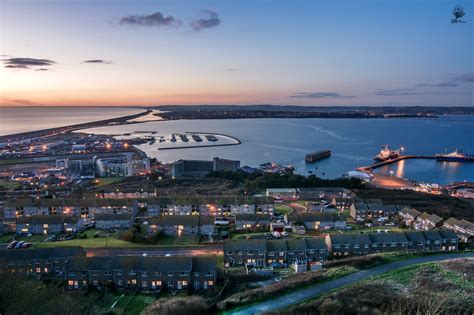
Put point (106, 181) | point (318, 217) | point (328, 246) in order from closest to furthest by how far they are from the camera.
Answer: point (328, 246)
point (318, 217)
point (106, 181)

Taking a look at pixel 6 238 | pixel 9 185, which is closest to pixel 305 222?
pixel 6 238

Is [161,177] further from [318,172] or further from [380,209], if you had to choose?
[380,209]

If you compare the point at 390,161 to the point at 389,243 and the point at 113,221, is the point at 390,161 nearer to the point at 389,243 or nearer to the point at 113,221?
the point at 389,243

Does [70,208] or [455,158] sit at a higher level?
[70,208]

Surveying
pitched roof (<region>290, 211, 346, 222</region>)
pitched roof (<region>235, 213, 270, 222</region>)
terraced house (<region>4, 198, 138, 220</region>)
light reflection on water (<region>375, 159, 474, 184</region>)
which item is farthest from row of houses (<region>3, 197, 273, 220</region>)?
light reflection on water (<region>375, 159, 474, 184</region>)

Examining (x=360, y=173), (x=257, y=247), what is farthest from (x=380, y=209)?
(x=360, y=173)

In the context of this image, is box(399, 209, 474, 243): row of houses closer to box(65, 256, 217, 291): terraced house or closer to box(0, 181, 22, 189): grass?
box(65, 256, 217, 291): terraced house
